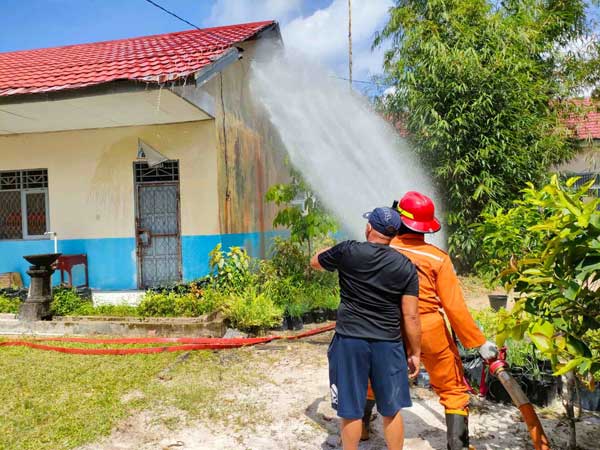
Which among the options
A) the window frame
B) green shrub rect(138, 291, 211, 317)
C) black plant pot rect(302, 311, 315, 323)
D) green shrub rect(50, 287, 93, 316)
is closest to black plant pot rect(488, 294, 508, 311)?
black plant pot rect(302, 311, 315, 323)

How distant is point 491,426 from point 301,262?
4.65 m

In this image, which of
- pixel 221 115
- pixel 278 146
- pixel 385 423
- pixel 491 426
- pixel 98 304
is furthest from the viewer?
pixel 278 146

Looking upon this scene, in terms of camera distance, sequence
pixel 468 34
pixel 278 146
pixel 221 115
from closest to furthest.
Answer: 1. pixel 221 115
2. pixel 468 34
3. pixel 278 146

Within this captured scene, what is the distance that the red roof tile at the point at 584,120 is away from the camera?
12170 mm

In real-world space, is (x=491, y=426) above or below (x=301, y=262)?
below

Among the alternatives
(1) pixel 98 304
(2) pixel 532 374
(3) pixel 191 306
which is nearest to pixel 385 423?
(2) pixel 532 374

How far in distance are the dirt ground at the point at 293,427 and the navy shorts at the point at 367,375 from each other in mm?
819

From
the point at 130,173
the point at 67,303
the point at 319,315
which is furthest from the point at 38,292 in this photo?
the point at 319,315

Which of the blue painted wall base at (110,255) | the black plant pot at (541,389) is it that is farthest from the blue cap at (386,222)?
the blue painted wall base at (110,255)

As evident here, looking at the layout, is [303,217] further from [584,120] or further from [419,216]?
[584,120]

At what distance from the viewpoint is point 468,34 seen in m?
10.4

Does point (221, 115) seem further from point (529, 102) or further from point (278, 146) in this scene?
point (529, 102)

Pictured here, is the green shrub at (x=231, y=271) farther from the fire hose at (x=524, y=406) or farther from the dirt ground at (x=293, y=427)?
the fire hose at (x=524, y=406)

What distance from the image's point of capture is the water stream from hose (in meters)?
9.95
